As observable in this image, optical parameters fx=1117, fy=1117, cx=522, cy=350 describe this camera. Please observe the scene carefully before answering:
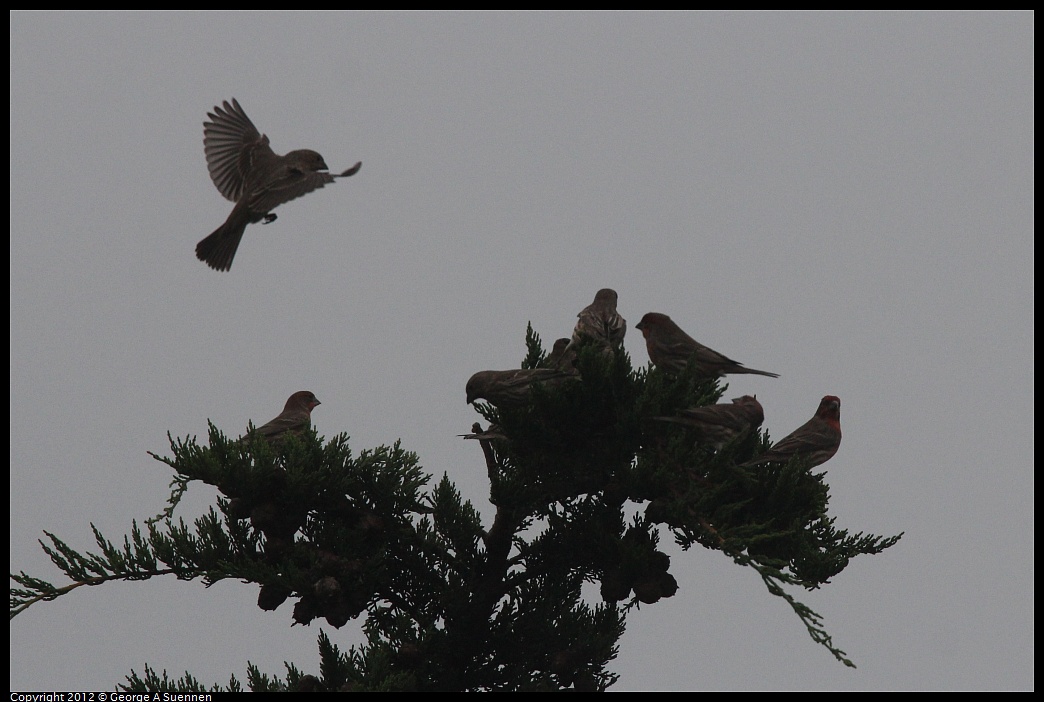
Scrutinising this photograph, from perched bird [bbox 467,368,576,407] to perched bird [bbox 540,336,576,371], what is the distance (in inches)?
3.9

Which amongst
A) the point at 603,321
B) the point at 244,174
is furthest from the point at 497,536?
the point at 244,174

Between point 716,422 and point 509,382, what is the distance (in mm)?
1210

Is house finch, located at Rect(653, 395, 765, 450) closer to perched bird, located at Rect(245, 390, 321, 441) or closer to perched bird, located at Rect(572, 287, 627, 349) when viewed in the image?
perched bird, located at Rect(572, 287, 627, 349)

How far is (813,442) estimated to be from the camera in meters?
6.96

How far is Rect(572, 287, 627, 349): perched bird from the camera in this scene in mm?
7160

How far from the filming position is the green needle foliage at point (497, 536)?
5.95m

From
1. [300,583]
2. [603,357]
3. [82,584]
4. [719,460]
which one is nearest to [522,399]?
[603,357]

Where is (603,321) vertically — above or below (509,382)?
above

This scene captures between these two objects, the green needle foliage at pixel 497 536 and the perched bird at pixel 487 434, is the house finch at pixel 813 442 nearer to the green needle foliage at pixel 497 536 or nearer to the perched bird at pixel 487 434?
the green needle foliage at pixel 497 536

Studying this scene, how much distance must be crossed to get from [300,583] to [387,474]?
887mm

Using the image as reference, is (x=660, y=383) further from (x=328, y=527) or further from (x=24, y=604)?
(x=24, y=604)

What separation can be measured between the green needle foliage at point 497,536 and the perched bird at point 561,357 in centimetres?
7

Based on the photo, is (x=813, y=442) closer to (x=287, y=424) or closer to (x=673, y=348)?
(x=673, y=348)

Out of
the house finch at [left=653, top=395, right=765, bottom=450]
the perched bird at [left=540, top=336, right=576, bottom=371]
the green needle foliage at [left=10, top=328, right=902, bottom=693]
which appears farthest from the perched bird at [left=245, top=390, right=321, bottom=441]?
the house finch at [left=653, top=395, right=765, bottom=450]
